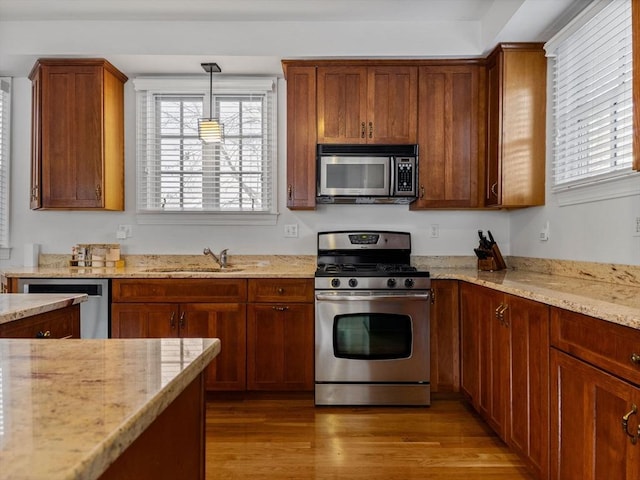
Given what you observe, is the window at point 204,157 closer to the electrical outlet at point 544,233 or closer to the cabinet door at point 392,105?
the cabinet door at point 392,105

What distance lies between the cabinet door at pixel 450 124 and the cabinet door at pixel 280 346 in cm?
137

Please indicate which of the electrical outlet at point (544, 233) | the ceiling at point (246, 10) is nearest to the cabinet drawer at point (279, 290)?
the electrical outlet at point (544, 233)

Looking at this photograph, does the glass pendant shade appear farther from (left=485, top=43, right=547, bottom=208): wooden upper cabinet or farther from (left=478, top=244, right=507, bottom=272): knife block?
(left=478, top=244, right=507, bottom=272): knife block

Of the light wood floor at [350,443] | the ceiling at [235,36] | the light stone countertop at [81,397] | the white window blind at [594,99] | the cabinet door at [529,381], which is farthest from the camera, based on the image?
the ceiling at [235,36]

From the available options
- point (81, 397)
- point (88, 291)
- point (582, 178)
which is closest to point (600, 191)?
point (582, 178)

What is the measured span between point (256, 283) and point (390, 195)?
115cm

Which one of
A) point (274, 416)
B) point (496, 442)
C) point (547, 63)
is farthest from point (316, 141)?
point (496, 442)

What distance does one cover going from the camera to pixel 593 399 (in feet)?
4.99

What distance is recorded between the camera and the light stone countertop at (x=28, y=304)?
→ 5.01ft

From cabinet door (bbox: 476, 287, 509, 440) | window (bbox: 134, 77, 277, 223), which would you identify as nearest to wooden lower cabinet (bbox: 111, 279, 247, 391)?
window (bbox: 134, 77, 277, 223)

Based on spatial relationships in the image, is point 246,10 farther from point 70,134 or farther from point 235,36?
point 70,134

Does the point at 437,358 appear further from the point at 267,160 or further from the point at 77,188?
the point at 77,188

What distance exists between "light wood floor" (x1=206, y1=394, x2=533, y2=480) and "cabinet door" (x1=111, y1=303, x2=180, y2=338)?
611 mm

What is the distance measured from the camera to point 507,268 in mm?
3494
